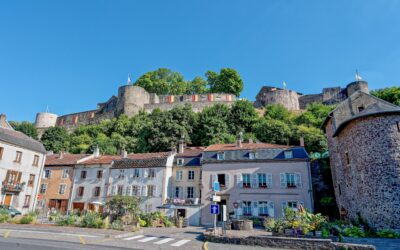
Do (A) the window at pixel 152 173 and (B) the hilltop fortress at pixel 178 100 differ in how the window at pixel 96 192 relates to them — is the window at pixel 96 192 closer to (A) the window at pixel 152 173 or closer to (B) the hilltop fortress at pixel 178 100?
(A) the window at pixel 152 173

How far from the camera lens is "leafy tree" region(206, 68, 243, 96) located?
59.7 meters

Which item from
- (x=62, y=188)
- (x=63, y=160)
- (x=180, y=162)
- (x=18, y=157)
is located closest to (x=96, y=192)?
(x=62, y=188)

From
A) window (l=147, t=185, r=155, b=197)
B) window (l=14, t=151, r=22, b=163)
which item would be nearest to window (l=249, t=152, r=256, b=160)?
window (l=147, t=185, r=155, b=197)

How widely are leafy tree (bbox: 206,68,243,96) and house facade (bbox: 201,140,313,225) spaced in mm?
35986

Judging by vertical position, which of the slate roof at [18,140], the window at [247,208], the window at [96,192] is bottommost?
the window at [247,208]

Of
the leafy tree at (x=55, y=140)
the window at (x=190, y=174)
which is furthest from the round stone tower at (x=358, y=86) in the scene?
the leafy tree at (x=55, y=140)

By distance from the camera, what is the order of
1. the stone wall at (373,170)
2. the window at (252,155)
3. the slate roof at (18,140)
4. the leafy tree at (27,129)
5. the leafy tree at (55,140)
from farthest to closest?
1. the leafy tree at (27,129)
2. the leafy tree at (55,140)
3. the slate roof at (18,140)
4. the window at (252,155)
5. the stone wall at (373,170)

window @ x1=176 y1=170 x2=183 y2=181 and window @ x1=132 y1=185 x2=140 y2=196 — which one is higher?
window @ x1=176 y1=170 x2=183 y2=181

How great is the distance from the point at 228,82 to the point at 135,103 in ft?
73.9

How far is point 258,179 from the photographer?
23.4 metres

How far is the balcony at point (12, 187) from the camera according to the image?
79.5 ft

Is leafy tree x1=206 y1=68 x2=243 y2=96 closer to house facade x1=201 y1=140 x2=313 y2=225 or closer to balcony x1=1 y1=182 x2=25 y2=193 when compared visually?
house facade x1=201 y1=140 x2=313 y2=225

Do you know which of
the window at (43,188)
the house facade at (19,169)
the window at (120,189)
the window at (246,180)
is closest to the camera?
the window at (246,180)

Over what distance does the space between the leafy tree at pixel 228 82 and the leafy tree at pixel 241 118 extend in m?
14.6
